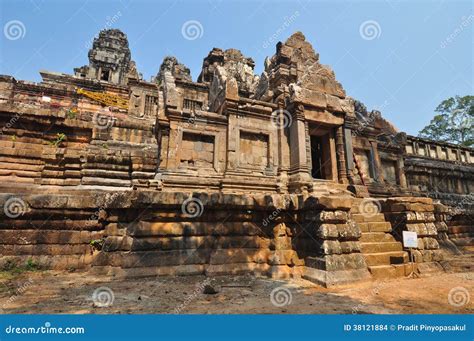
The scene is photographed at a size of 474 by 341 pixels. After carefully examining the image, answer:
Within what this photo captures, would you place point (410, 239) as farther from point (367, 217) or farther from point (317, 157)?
point (317, 157)

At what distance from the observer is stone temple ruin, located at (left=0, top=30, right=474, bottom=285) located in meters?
5.45

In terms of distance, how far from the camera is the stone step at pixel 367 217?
22.4 ft

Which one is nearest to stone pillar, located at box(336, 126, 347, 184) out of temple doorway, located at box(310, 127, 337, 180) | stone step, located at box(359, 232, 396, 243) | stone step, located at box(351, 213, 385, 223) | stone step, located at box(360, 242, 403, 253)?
temple doorway, located at box(310, 127, 337, 180)

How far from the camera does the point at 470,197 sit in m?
17.5

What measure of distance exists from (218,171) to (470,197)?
Answer: 19.2 m

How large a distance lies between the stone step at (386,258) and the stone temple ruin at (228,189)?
1.1 inches

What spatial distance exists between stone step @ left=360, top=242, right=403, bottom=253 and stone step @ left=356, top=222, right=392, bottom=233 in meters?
0.40

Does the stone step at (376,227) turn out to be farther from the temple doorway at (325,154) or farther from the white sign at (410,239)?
the temple doorway at (325,154)

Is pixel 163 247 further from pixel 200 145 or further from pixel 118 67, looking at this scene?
pixel 118 67

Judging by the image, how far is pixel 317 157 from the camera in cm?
1098

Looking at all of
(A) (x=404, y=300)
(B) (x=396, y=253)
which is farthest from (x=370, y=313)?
(B) (x=396, y=253)

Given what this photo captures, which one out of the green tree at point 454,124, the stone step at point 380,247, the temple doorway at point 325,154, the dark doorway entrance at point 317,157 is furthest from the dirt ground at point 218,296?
the green tree at point 454,124

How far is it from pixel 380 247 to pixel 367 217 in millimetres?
Answer: 885

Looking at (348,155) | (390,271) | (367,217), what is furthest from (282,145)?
(390,271)
